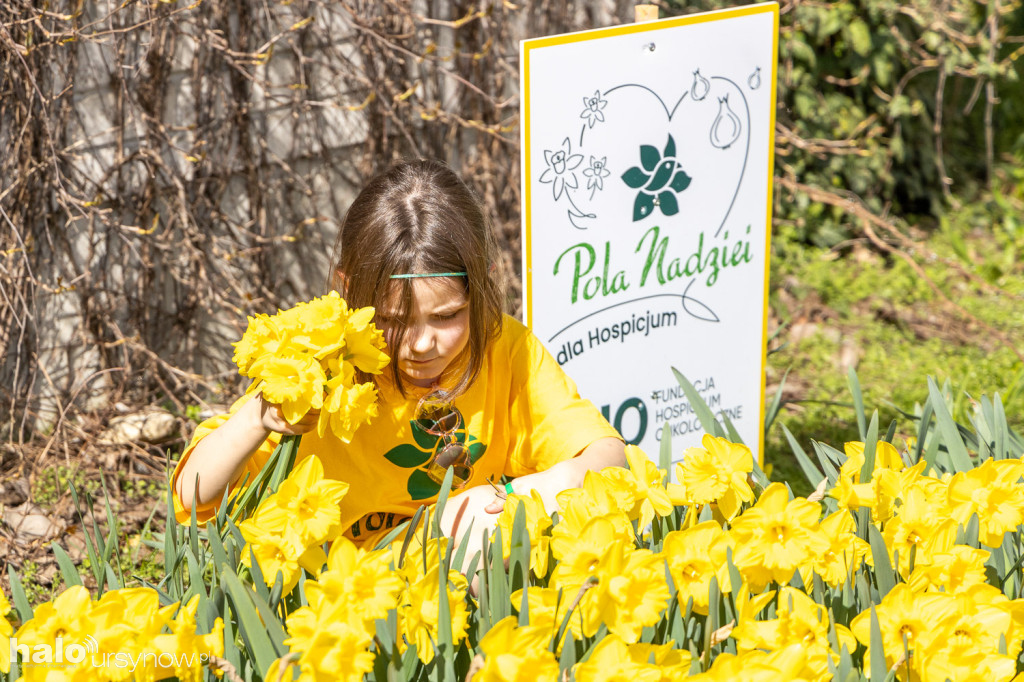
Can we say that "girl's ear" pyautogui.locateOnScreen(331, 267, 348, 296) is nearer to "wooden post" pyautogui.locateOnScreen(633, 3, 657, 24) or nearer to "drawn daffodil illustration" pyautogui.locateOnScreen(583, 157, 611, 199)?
"drawn daffodil illustration" pyautogui.locateOnScreen(583, 157, 611, 199)

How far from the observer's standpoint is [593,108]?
190 centimetres

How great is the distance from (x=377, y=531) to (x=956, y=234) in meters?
3.60

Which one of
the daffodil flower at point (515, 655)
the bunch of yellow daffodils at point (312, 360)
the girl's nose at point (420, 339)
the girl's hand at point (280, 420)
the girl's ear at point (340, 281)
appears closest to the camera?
the daffodil flower at point (515, 655)

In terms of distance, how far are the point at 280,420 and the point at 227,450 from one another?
0.50ft

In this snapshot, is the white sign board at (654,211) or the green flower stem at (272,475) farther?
the white sign board at (654,211)

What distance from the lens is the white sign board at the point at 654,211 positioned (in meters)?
1.89

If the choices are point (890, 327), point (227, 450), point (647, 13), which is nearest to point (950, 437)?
point (647, 13)

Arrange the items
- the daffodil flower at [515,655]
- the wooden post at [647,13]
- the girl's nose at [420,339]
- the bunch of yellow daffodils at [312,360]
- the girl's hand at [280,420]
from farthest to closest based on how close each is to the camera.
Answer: the wooden post at [647,13]
the girl's nose at [420,339]
the girl's hand at [280,420]
the bunch of yellow daffodils at [312,360]
the daffodil flower at [515,655]

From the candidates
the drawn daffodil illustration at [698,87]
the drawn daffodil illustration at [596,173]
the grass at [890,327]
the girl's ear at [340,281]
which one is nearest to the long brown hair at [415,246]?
the girl's ear at [340,281]

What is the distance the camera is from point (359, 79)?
114 inches

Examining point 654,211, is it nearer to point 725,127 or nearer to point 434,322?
point 725,127

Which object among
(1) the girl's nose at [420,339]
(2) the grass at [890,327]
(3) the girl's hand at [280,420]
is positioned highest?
(1) the girl's nose at [420,339]

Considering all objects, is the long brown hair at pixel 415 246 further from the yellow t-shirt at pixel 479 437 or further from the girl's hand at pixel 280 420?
the girl's hand at pixel 280 420

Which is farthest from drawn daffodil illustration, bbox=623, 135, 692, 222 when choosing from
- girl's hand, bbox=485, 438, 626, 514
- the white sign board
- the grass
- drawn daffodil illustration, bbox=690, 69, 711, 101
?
the grass
